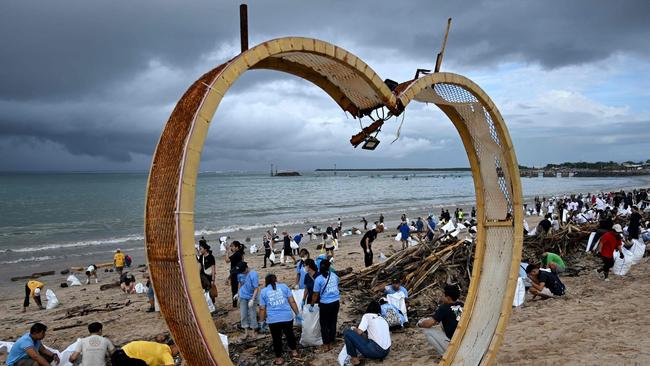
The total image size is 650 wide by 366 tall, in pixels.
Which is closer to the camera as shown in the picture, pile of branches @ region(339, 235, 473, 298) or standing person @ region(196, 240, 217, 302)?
standing person @ region(196, 240, 217, 302)

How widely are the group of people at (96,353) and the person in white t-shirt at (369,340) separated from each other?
257 centimetres

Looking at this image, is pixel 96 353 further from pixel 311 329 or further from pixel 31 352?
pixel 311 329

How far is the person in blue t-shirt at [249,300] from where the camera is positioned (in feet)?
27.5

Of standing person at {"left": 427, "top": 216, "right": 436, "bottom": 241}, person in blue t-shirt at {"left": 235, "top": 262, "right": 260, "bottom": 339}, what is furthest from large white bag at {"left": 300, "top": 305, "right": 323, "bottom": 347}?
standing person at {"left": 427, "top": 216, "right": 436, "bottom": 241}

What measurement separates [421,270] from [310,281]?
381 cm

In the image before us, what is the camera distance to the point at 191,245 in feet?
9.76

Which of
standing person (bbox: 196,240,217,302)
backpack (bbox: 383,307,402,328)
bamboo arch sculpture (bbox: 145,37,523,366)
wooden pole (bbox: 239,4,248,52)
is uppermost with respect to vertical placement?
wooden pole (bbox: 239,4,248,52)

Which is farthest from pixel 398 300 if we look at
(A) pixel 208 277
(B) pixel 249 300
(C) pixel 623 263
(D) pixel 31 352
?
(C) pixel 623 263

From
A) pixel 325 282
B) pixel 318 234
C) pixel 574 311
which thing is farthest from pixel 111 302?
pixel 318 234

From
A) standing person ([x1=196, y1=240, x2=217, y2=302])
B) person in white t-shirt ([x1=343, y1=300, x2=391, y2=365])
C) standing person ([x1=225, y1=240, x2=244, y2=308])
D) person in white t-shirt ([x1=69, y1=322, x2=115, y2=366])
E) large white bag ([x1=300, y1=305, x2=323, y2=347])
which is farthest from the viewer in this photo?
standing person ([x1=225, y1=240, x2=244, y2=308])

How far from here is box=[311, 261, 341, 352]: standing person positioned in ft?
24.1

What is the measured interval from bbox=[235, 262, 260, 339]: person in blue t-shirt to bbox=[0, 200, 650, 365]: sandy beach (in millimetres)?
259

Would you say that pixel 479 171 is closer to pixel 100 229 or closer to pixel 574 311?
pixel 574 311

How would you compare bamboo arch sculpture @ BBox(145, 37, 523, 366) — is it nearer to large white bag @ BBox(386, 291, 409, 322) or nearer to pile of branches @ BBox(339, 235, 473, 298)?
large white bag @ BBox(386, 291, 409, 322)
